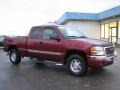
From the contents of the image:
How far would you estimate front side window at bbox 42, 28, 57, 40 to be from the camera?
1108cm

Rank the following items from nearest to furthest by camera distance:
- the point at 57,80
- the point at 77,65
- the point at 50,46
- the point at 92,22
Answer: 1. the point at 57,80
2. the point at 77,65
3. the point at 50,46
4. the point at 92,22

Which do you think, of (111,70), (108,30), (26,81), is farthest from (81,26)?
(26,81)

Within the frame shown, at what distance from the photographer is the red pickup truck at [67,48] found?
31.8 ft

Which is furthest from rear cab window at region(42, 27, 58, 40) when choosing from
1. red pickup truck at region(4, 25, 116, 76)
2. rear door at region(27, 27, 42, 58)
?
rear door at region(27, 27, 42, 58)

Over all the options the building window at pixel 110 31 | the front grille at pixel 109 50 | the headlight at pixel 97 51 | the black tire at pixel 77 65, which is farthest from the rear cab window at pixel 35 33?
the building window at pixel 110 31

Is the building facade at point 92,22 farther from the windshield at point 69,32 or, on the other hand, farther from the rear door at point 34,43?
the windshield at point 69,32

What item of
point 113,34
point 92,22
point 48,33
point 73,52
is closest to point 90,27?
point 92,22

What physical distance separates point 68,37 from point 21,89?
3.51m

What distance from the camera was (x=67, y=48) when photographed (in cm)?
1030

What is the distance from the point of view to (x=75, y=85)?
840 centimetres

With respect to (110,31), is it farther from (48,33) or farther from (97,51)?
(97,51)

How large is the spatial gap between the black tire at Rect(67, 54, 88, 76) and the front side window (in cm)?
128

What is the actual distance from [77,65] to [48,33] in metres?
2.08

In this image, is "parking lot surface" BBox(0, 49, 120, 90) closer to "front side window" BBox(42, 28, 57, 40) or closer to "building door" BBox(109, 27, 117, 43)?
"front side window" BBox(42, 28, 57, 40)
